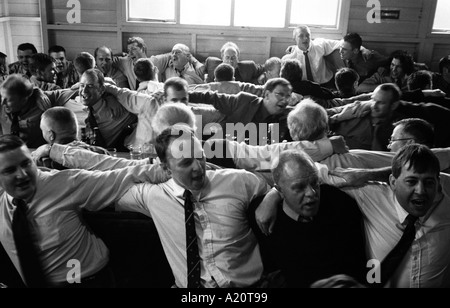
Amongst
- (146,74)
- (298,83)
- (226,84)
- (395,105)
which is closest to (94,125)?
(146,74)

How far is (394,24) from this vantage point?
21.0 feet

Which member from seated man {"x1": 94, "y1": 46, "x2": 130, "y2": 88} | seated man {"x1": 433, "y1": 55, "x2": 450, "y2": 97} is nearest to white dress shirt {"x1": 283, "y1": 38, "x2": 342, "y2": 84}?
seated man {"x1": 433, "y1": 55, "x2": 450, "y2": 97}

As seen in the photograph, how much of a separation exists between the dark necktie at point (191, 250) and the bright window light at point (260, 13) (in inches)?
195

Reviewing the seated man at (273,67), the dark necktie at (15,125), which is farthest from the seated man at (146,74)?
the seated man at (273,67)

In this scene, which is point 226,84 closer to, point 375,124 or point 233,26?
point 375,124

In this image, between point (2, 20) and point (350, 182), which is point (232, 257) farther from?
point (2, 20)

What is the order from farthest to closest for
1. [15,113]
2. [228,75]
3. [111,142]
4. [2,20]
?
[2,20]
[228,75]
[111,142]
[15,113]

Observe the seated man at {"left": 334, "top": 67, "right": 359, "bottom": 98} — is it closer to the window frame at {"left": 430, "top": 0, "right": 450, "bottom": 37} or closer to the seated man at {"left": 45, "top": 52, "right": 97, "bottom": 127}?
the seated man at {"left": 45, "top": 52, "right": 97, "bottom": 127}

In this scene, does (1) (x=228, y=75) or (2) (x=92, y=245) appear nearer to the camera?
(2) (x=92, y=245)

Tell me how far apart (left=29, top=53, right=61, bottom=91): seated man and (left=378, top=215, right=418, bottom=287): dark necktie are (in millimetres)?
3735
